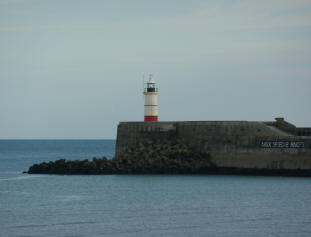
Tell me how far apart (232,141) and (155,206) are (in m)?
8.86

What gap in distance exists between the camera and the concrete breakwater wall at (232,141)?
27844 mm

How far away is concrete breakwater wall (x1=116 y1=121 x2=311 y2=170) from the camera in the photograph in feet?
91.4

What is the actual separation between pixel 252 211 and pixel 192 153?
10.3 metres

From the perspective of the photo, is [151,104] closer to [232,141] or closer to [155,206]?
[232,141]

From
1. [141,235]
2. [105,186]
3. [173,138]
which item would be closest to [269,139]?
[173,138]

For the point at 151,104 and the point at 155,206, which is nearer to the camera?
the point at 155,206

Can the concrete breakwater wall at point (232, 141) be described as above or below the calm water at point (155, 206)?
above

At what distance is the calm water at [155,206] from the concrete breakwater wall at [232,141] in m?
0.91

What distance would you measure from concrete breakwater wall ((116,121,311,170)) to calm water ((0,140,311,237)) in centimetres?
91

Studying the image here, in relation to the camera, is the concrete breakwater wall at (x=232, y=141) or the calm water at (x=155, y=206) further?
the concrete breakwater wall at (x=232, y=141)

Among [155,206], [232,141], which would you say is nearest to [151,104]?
[232,141]

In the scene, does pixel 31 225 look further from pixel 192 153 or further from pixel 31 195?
pixel 192 153

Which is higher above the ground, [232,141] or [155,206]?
[232,141]

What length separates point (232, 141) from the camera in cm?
2953
